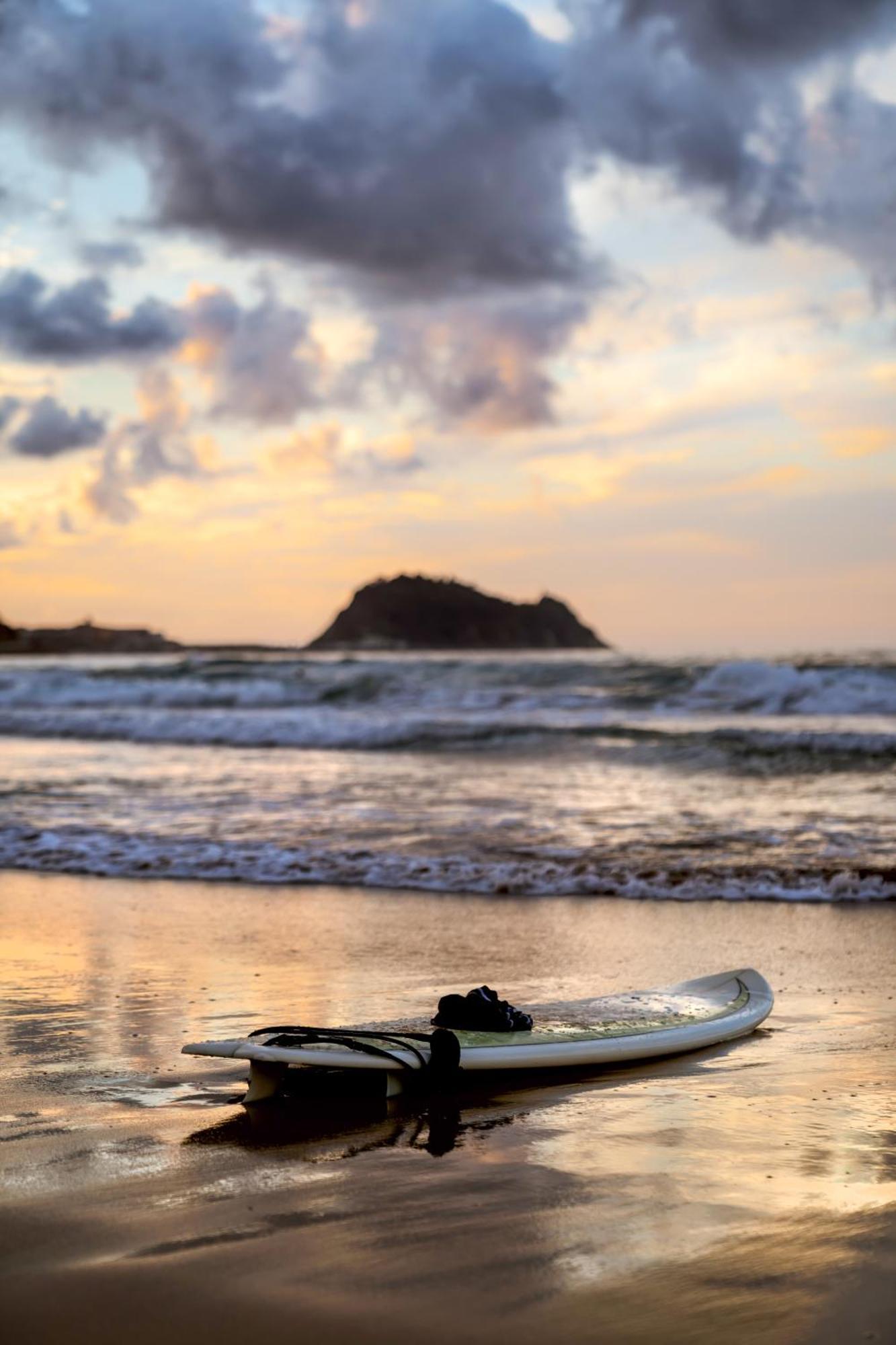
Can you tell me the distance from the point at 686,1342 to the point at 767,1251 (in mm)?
420

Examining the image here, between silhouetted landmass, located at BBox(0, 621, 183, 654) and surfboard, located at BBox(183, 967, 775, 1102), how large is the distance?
82.0 meters

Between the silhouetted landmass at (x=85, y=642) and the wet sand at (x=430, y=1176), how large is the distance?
81573 millimetres

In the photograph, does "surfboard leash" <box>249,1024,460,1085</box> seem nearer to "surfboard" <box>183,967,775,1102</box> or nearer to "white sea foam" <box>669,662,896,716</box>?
"surfboard" <box>183,967,775,1102</box>

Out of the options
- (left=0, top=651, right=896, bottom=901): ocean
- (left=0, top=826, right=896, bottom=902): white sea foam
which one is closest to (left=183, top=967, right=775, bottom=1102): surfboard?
(left=0, top=826, right=896, bottom=902): white sea foam

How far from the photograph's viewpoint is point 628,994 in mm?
4793

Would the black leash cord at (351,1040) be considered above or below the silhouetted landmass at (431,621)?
below

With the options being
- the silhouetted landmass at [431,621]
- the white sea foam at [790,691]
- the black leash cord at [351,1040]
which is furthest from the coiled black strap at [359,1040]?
the silhouetted landmass at [431,621]

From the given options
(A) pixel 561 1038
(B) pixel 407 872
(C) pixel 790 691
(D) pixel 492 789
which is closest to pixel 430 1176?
(A) pixel 561 1038

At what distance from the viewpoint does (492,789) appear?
1228cm

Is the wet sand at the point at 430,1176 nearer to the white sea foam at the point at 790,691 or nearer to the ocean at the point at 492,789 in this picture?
the ocean at the point at 492,789

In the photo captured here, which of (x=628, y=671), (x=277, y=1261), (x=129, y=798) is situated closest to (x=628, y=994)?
(x=277, y=1261)

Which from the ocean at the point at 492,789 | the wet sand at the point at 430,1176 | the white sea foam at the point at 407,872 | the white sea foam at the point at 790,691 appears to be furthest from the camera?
the white sea foam at the point at 790,691

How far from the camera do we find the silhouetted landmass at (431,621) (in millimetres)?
82938

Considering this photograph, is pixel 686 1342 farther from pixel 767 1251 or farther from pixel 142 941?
pixel 142 941
